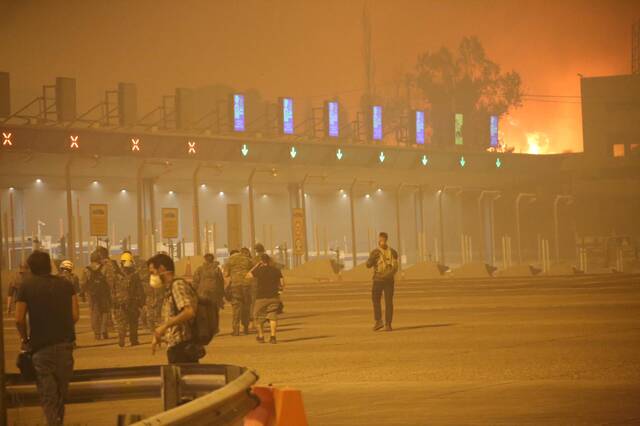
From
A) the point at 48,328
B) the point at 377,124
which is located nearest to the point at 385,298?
the point at 48,328

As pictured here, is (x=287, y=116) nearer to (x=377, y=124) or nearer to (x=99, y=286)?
(x=377, y=124)

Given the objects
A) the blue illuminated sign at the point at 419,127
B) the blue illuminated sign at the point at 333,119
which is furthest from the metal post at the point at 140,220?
the blue illuminated sign at the point at 419,127

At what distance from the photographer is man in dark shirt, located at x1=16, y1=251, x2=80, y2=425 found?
9.77 meters

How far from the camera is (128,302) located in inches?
954

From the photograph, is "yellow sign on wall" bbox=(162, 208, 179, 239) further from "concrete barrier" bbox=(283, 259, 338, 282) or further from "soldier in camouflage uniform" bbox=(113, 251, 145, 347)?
"soldier in camouflage uniform" bbox=(113, 251, 145, 347)

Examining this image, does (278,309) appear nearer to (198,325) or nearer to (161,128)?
(198,325)

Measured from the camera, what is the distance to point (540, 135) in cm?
14075

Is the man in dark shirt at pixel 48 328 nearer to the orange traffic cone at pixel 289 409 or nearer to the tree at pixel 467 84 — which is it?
the orange traffic cone at pixel 289 409

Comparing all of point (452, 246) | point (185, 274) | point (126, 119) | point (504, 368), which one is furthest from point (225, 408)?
point (452, 246)

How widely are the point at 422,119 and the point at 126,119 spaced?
115ft

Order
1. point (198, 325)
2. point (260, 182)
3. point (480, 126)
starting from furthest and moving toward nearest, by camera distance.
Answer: point (480, 126) → point (260, 182) → point (198, 325)

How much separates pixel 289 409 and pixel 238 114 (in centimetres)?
5908

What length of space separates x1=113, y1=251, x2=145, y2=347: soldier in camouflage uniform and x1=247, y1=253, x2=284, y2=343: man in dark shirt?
2750 millimetres

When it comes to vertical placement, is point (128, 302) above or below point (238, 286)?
below
